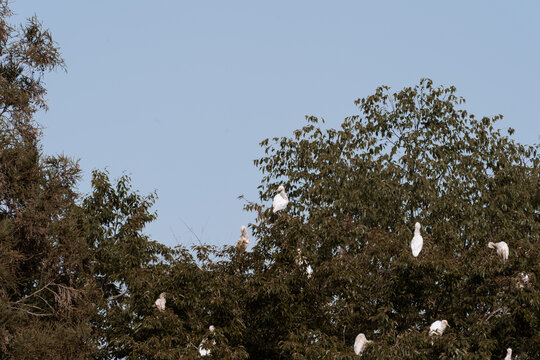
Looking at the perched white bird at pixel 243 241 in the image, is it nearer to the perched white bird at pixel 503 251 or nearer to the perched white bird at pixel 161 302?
the perched white bird at pixel 161 302

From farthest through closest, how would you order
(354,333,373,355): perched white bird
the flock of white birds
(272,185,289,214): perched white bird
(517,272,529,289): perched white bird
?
(272,185,289,214): perched white bird → (517,272,529,289): perched white bird → the flock of white birds → (354,333,373,355): perched white bird

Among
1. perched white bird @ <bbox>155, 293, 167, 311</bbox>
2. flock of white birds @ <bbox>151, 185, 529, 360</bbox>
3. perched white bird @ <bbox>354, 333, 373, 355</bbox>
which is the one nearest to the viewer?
perched white bird @ <bbox>354, 333, 373, 355</bbox>

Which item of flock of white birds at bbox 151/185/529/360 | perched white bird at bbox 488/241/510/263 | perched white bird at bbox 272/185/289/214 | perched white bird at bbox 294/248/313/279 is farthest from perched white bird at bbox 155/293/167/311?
perched white bird at bbox 488/241/510/263

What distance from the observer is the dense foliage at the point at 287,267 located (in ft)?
45.6

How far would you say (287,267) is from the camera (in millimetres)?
14500

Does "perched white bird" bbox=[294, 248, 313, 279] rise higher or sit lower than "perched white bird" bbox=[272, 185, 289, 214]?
lower

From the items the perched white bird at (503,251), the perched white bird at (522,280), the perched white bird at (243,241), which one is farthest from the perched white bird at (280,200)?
the perched white bird at (522,280)

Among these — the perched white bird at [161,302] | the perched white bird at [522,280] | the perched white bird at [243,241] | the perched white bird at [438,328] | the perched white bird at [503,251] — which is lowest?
the perched white bird at [438,328]

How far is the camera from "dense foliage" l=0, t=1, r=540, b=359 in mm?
13891

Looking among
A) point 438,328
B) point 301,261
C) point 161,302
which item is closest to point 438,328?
point 438,328

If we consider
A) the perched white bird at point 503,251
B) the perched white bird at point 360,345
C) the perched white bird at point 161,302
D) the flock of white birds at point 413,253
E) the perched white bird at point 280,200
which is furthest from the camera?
the perched white bird at point 280,200

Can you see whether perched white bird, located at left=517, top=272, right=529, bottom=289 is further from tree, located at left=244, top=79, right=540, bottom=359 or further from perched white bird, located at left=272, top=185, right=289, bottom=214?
perched white bird, located at left=272, top=185, right=289, bottom=214

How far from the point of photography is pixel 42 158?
1734cm

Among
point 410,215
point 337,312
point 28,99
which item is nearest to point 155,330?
point 337,312
